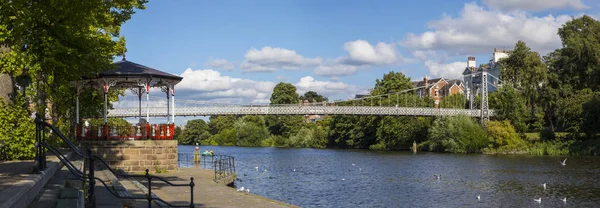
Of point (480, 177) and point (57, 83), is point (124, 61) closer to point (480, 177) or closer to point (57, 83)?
point (57, 83)

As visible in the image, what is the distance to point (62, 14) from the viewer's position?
16.0 metres

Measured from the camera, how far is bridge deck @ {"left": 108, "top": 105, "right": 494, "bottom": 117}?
77938 millimetres

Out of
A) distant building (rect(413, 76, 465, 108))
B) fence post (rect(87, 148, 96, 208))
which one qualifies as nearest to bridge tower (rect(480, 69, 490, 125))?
distant building (rect(413, 76, 465, 108))

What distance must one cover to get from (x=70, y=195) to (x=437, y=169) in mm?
35237

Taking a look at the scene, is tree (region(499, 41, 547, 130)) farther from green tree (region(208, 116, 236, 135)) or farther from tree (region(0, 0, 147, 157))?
green tree (region(208, 116, 236, 135))

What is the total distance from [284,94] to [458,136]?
54.7 m

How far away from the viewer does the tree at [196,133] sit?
136m

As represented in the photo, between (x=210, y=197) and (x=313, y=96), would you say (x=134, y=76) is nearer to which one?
(x=210, y=197)

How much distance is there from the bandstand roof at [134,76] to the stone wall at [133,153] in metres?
2.84

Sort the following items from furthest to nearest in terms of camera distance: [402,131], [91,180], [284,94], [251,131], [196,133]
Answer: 1. [196,133]
2. [284,94]
3. [251,131]
4. [402,131]
5. [91,180]

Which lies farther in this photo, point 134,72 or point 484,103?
point 484,103

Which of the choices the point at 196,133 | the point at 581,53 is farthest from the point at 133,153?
the point at 196,133

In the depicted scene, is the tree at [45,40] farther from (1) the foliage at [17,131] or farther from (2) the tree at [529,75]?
(2) the tree at [529,75]

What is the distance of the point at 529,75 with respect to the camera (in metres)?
68.8
